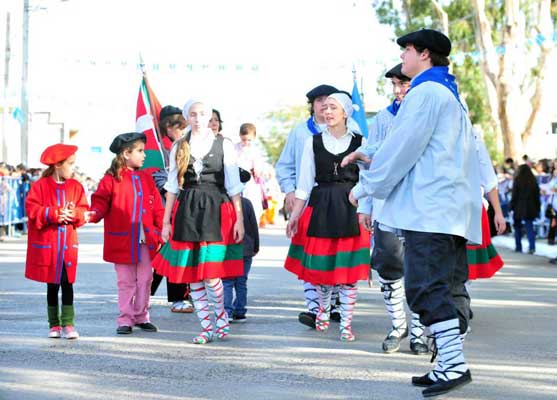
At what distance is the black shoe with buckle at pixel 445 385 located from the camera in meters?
6.23

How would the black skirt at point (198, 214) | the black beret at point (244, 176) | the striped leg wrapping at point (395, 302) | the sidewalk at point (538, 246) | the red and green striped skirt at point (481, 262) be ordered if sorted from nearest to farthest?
1. the striped leg wrapping at point (395, 302)
2. the black skirt at point (198, 214)
3. the red and green striped skirt at point (481, 262)
4. the black beret at point (244, 176)
5. the sidewalk at point (538, 246)

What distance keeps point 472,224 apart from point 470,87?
153 ft

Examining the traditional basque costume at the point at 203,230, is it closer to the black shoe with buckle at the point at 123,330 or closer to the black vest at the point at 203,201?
the black vest at the point at 203,201

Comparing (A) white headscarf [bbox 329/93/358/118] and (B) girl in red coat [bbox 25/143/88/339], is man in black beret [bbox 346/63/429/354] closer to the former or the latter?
(A) white headscarf [bbox 329/93/358/118]

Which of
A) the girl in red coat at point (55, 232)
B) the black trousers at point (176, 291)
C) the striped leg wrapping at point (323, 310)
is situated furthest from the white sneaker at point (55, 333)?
the striped leg wrapping at point (323, 310)

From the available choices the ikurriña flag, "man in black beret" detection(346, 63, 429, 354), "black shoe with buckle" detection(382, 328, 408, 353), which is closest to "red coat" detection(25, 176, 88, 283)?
the ikurriña flag

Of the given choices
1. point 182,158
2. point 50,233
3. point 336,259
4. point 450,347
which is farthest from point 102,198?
point 450,347

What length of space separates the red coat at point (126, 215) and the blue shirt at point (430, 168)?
3387mm

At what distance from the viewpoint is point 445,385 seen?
6.23m

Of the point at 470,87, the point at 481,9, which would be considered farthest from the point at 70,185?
the point at 470,87

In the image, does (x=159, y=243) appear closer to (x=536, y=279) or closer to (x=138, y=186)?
(x=138, y=186)

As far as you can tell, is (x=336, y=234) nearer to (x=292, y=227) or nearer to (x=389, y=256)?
(x=292, y=227)

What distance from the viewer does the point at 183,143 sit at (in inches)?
341

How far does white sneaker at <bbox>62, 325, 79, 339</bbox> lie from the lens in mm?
8773
